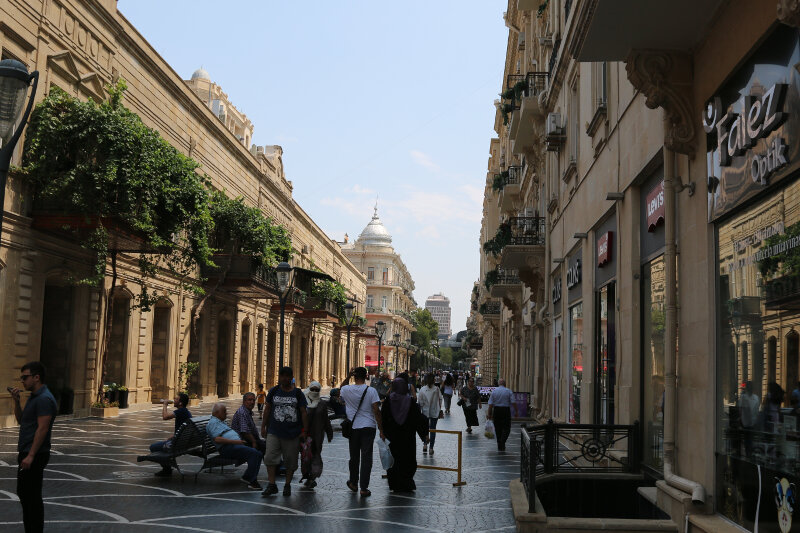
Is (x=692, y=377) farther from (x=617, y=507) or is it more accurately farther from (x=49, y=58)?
(x=49, y=58)

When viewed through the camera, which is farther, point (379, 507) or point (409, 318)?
point (409, 318)

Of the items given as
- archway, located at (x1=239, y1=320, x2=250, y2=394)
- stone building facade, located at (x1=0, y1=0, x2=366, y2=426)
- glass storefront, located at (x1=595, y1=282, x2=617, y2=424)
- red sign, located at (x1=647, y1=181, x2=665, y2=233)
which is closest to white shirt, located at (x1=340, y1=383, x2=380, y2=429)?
glass storefront, located at (x1=595, y1=282, x2=617, y2=424)

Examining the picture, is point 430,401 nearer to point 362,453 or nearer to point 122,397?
point 362,453

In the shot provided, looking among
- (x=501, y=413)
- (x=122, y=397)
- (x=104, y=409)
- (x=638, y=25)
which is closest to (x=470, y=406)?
(x=501, y=413)

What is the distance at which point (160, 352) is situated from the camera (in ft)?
98.2

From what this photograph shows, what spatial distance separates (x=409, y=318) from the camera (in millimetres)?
125625

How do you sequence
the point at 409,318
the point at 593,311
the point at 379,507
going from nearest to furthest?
1. the point at 379,507
2. the point at 593,311
3. the point at 409,318

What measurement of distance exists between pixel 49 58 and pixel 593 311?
48.3ft

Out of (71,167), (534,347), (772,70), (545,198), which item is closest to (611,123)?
(772,70)

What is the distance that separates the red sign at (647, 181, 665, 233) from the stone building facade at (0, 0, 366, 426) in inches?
574

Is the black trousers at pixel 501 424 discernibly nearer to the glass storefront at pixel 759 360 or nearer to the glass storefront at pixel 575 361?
the glass storefront at pixel 575 361

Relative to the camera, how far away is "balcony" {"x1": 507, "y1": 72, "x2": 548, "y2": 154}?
963 inches

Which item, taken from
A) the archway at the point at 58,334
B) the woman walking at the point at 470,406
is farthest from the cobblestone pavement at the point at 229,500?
the archway at the point at 58,334

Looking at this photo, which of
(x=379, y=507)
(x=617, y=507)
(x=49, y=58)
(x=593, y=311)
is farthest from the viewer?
(x=49, y=58)
